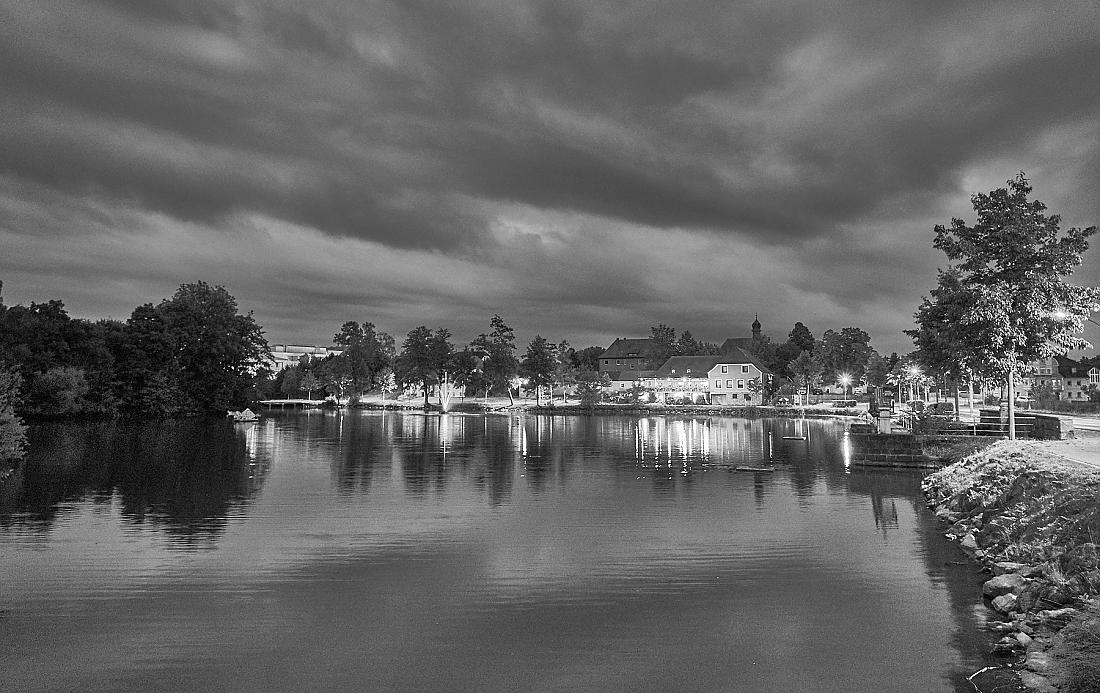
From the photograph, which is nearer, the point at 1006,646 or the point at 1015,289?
the point at 1006,646

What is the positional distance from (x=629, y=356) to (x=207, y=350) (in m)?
100

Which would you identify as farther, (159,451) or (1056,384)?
(1056,384)

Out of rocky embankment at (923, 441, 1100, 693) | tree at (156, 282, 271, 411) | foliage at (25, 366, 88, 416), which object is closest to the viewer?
rocky embankment at (923, 441, 1100, 693)

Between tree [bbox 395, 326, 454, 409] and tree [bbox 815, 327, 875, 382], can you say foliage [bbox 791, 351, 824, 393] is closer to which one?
tree [bbox 815, 327, 875, 382]

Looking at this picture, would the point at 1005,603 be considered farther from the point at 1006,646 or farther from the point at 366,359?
the point at 366,359

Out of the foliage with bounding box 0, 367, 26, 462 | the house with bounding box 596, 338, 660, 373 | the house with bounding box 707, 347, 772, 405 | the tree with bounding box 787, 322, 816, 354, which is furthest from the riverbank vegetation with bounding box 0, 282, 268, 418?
the tree with bounding box 787, 322, 816, 354

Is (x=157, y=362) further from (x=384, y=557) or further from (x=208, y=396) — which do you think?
(x=384, y=557)

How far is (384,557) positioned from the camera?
61.1 ft

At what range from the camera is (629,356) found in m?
174

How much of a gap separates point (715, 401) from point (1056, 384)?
83462 mm

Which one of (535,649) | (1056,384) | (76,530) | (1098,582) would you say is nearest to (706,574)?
(535,649)

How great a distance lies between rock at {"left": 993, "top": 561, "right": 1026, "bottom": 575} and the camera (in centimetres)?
1599

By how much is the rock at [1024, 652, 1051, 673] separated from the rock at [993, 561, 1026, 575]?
5.16 metres

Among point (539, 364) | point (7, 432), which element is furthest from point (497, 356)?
point (7, 432)
